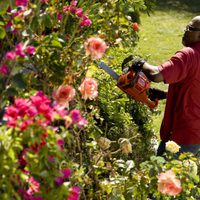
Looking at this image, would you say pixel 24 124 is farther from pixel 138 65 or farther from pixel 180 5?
pixel 180 5

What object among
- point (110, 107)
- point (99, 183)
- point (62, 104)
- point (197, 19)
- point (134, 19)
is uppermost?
point (62, 104)

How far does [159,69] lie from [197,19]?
0.48 m

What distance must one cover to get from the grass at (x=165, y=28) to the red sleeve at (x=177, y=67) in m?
4.34

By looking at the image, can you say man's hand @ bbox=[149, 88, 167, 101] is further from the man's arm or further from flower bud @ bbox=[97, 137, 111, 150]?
flower bud @ bbox=[97, 137, 111, 150]

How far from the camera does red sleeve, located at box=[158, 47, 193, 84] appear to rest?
3590mm

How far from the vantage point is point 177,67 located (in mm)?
3613

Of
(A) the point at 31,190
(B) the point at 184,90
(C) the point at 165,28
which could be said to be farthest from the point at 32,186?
(C) the point at 165,28

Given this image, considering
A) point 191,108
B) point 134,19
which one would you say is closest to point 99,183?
point 191,108

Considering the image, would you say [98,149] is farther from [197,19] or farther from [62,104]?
[197,19]

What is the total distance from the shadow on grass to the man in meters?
9.91

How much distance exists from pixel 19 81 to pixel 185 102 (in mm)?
2008

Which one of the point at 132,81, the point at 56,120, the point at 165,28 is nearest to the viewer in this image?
the point at 56,120

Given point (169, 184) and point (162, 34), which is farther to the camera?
point (162, 34)

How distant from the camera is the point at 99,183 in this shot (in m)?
→ 2.75
